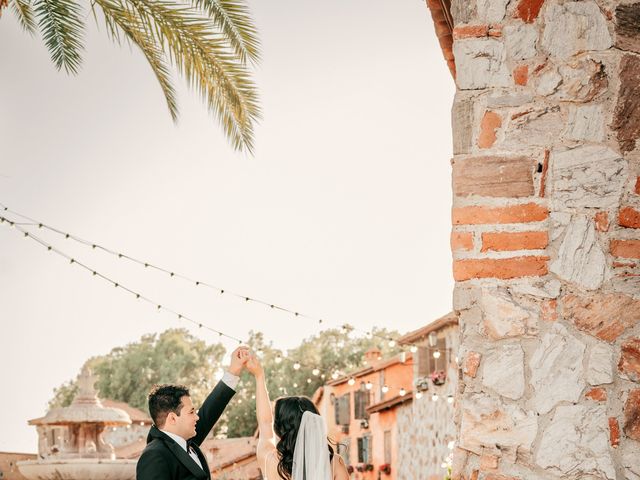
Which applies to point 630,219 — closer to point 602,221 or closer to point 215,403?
point 602,221

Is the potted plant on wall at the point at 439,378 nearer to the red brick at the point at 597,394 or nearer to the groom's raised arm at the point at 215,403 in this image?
the groom's raised arm at the point at 215,403

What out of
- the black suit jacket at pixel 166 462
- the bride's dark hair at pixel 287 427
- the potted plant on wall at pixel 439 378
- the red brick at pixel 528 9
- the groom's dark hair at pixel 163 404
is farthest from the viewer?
the potted plant on wall at pixel 439 378

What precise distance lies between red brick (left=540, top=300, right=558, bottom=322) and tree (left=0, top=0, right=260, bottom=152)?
6.12 metres

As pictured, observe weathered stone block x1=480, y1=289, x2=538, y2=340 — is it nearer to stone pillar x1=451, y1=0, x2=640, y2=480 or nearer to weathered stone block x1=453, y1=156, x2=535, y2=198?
stone pillar x1=451, y1=0, x2=640, y2=480

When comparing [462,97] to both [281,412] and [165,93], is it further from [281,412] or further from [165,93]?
[165,93]

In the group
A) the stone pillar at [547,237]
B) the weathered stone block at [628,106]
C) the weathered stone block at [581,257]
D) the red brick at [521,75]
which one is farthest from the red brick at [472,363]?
the red brick at [521,75]

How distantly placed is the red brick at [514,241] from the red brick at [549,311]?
21 cm

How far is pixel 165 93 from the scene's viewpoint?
367 inches

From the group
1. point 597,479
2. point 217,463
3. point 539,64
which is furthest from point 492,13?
point 217,463

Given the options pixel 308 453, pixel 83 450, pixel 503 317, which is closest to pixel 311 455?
pixel 308 453

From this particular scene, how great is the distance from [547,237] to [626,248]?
28 cm

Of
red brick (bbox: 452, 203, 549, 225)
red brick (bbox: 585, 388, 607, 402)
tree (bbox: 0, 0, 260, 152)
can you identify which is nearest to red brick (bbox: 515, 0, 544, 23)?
red brick (bbox: 452, 203, 549, 225)

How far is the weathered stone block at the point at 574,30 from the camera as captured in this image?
3.21 metres

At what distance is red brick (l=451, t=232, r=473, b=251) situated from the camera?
3.12 m
